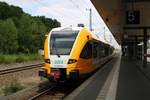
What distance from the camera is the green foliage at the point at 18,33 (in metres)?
79.3

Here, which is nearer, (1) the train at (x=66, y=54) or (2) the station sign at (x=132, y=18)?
(1) the train at (x=66, y=54)

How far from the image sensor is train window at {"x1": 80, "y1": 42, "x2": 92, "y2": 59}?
1894 centimetres

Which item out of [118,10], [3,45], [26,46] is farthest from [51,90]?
[26,46]

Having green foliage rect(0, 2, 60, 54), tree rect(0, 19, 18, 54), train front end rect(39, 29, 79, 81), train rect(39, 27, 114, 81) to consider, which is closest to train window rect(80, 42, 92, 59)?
train rect(39, 27, 114, 81)

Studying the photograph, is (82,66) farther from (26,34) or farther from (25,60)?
(26,34)

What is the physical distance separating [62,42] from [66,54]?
0.85 meters

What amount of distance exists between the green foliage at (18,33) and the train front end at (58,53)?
2155 inches

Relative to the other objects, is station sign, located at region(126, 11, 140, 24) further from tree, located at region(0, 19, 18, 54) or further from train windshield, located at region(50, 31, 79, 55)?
tree, located at region(0, 19, 18, 54)

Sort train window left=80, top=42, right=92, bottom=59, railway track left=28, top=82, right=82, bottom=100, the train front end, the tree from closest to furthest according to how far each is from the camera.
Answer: railway track left=28, top=82, right=82, bottom=100 < the train front end < train window left=80, top=42, right=92, bottom=59 < the tree

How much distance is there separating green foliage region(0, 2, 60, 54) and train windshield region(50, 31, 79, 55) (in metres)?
54.7

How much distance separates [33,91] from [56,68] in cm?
148

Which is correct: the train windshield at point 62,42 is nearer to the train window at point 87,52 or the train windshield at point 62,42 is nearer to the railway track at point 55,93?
the train window at point 87,52

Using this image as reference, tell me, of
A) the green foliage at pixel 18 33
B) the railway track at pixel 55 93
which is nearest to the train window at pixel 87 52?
the railway track at pixel 55 93

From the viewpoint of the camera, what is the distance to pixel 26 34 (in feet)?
291
